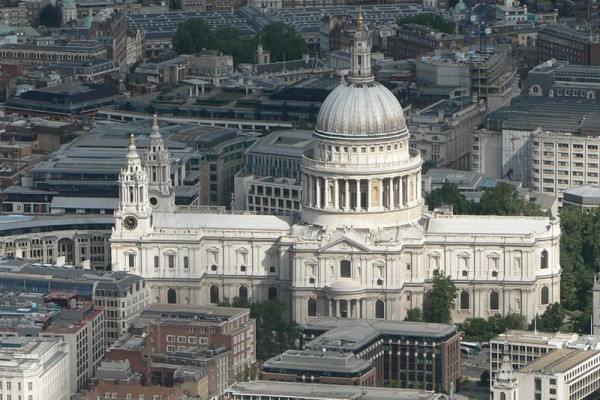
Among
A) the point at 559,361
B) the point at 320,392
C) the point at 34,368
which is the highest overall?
the point at 34,368

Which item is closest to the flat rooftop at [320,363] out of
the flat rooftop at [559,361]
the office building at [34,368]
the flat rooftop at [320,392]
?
the flat rooftop at [320,392]

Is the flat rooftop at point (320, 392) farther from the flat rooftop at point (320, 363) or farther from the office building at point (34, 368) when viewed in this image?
the office building at point (34, 368)

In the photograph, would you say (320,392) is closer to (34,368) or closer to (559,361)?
(559,361)

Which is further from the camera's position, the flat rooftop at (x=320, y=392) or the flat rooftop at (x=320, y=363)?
the flat rooftop at (x=320, y=363)

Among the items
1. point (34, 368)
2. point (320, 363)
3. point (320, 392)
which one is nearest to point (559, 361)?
point (320, 363)

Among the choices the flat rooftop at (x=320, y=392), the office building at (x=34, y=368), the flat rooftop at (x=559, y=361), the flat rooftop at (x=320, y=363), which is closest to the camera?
the flat rooftop at (x=320, y=392)

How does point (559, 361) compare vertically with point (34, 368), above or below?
below

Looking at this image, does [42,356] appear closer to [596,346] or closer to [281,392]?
[281,392]
